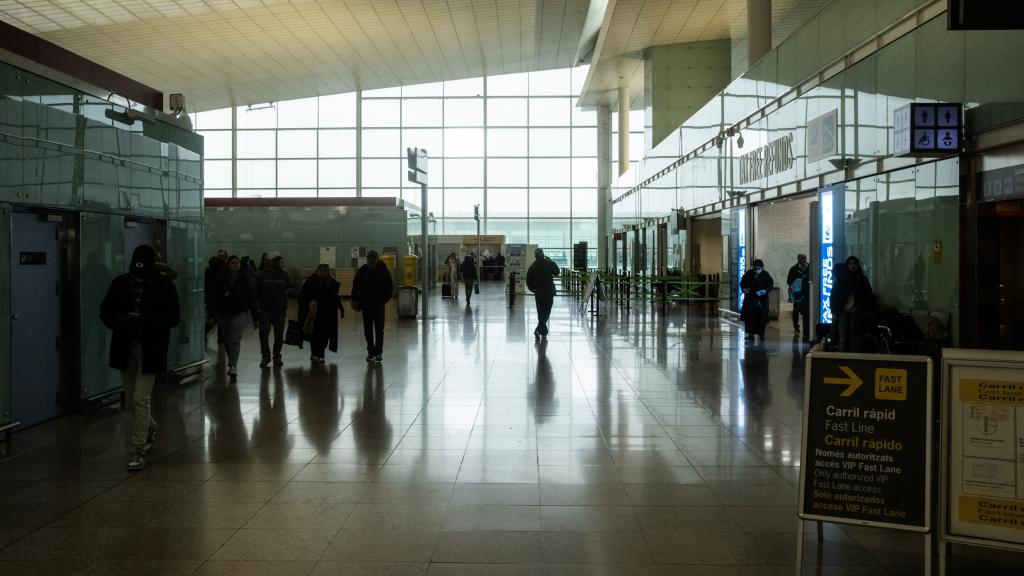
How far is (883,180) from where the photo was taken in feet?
40.7

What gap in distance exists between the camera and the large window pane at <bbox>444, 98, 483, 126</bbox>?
47625mm

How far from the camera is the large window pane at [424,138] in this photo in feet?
156

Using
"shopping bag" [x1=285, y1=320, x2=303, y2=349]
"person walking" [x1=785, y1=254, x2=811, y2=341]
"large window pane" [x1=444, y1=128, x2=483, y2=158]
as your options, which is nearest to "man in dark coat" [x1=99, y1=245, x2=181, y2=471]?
"shopping bag" [x1=285, y1=320, x2=303, y2=349]

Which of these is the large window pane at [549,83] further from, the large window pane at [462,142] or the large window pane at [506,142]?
the large window pane at [462,142]

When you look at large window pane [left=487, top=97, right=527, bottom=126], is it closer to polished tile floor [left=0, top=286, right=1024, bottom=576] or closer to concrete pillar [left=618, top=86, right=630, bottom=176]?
concrete pillar [left=618, top=86, right=630, bottom=176]

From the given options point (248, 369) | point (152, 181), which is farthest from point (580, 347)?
point (152, 181)

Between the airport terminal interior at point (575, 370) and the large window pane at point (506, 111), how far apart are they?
2131 centimetres

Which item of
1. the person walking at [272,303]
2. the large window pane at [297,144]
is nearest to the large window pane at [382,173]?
the large window pane at [297,144]

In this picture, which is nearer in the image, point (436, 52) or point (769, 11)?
point (769, 11)

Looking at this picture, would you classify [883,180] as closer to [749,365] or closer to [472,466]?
[749,365]

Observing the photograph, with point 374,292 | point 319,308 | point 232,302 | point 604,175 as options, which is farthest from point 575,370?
point 604,175

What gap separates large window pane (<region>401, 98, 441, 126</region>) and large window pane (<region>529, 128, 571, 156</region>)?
4.93 metres

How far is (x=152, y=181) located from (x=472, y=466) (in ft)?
21.2

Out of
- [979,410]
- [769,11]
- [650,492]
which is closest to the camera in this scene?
[979,410]
